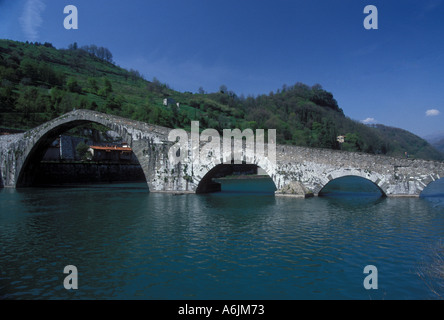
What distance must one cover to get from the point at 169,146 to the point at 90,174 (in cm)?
2266

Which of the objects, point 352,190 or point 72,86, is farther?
point 72,86

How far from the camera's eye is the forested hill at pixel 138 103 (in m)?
59.2

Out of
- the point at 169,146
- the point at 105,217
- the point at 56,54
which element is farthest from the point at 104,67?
the point at 105,217

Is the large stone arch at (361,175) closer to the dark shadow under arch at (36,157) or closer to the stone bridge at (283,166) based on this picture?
the stone bridge at (283,166)

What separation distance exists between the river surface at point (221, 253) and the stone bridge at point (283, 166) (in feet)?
12.4

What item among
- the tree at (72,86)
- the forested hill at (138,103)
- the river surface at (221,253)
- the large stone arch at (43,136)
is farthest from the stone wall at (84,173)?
the tree at (72,86)

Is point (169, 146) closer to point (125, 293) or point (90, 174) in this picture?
point (125, 293)

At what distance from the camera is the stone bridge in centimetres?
1830

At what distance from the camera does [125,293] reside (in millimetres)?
5969

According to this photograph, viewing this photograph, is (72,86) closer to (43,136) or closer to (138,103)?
(138,103)

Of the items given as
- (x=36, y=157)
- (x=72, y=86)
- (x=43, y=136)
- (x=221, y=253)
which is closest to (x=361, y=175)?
(x=221, y=253)

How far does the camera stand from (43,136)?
28781 mm

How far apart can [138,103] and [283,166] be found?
238ft
